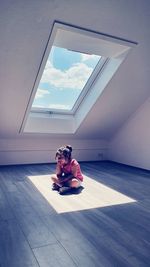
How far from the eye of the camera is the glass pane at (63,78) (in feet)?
12.9

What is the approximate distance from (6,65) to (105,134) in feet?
10.0

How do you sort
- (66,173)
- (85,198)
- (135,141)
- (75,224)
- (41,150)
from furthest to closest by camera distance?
(41,150) → (135,141) → (66,173) → (85,198) → (75,224)

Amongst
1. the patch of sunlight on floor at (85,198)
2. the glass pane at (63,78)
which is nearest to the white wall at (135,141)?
the glass pane at (63,78)

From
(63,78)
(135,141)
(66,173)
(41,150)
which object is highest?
(63,78)

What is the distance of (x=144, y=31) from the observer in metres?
3.05

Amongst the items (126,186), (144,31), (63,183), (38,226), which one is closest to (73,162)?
(63,183)

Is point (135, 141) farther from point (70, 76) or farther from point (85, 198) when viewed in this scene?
point (85, 198)

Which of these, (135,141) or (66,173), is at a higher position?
(135,141)

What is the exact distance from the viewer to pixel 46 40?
2928 mm

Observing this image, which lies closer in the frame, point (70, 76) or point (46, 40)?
point (46, 40)

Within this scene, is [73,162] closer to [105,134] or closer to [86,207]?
[86,207]

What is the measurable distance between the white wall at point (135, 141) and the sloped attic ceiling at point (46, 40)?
0.40 meters

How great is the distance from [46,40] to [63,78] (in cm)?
141

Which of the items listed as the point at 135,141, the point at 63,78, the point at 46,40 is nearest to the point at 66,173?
the point at 46,40
